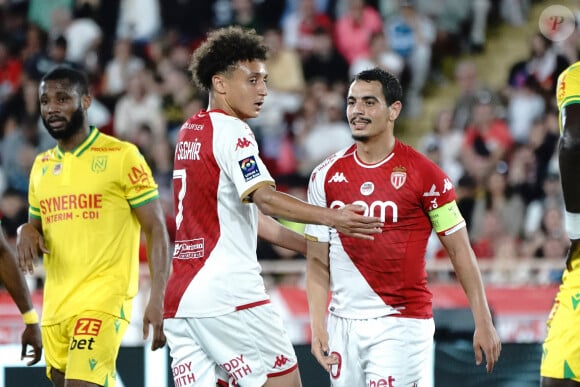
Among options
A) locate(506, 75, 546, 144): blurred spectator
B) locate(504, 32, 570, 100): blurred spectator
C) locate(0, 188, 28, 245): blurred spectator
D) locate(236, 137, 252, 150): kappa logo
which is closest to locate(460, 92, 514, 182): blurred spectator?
locate(506, 75, 546, 144): blurred spectator

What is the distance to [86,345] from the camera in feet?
21.4

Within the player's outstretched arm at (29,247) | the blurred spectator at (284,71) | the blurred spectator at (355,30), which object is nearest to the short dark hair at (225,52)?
the player's outstretched arm at (29,247)

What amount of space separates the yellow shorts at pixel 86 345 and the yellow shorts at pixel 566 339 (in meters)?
2.54

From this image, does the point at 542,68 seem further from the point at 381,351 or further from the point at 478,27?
the point at 381,351

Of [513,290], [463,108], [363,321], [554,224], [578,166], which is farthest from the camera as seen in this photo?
[463,108]

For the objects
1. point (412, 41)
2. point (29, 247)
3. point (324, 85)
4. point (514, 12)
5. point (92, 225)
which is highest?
point (514, 12)

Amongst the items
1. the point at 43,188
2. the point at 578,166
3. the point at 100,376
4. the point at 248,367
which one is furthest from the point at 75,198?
the point at 578,166

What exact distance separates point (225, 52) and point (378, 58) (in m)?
8.64

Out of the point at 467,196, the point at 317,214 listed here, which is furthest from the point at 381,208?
the point at 467,196

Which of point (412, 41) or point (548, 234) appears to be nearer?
point (548, 234)

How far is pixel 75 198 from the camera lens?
6777 millimetres

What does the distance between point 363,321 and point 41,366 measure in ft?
9.48

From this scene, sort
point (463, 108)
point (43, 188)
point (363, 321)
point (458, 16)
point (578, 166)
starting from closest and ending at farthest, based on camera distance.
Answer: point (578, 166) → point (363, 321) → point (43, 188) → point (463, 108) → point (458, 16)

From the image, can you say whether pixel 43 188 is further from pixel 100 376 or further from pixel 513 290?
pixel 513 290
